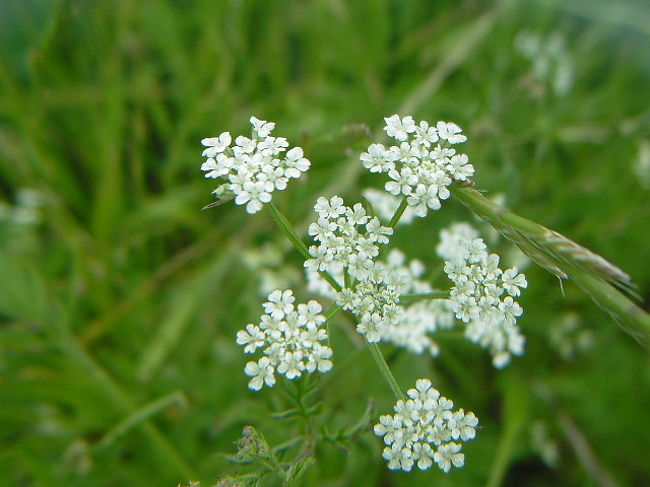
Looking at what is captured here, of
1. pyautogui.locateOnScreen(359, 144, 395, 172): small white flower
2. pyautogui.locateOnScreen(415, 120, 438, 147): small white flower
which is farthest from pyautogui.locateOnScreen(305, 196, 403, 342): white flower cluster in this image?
pyautogui.locateOnScreen(415, 120, 438, 147): small white flower

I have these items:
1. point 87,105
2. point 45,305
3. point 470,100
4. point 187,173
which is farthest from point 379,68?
point 45,305

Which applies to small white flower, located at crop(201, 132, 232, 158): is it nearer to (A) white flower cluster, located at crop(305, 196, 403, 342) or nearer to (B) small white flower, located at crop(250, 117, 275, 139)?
(B) small white flower, located at crop(250, 117, 275, 139)

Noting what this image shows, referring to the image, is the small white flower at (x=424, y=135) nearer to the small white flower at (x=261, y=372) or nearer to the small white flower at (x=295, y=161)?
the small white flower at (x=295, y=161)

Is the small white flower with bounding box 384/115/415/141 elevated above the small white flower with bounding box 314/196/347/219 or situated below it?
above

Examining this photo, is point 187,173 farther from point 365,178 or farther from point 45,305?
point 45,305

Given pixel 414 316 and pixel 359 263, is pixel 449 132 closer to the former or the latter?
pixel 359 263

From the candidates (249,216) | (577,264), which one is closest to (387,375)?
(577,264)

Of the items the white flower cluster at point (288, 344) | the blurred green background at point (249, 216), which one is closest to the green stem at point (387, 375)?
the white flower cluster at point (288, 344)
